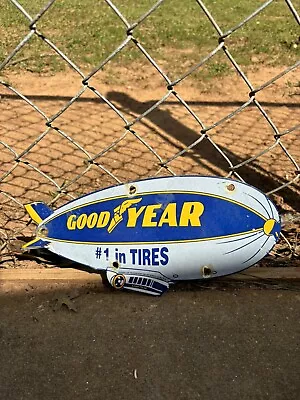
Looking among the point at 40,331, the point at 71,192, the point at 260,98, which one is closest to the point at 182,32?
the point at 260,98

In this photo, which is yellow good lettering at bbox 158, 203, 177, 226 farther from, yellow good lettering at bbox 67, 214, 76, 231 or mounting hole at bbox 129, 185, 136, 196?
yellow good lettering at bbox 67, 214, 76, 231

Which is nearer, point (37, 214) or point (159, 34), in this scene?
point (37, 214)

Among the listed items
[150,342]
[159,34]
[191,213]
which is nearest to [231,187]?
[191,213]

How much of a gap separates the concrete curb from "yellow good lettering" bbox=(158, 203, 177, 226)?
10.4 inches

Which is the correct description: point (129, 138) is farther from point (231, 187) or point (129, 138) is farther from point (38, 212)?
point (231, 187)

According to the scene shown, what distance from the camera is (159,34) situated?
357 cm

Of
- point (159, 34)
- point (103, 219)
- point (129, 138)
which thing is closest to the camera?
point (103, 219)

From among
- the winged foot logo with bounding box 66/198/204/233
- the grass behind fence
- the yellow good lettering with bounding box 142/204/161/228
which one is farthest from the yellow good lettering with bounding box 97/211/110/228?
the grass behind fence

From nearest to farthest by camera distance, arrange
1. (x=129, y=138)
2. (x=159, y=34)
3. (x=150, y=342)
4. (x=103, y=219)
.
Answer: (x=150, y=342) → (x=103, y=219) → (x=129, y=138) → (x=159, y=34)

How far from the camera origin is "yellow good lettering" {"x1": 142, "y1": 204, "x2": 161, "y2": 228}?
1.43 meters

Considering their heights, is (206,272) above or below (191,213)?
below

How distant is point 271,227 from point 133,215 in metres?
0.38

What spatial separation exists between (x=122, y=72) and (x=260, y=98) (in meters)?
0.82

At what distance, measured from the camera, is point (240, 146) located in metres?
2.31
